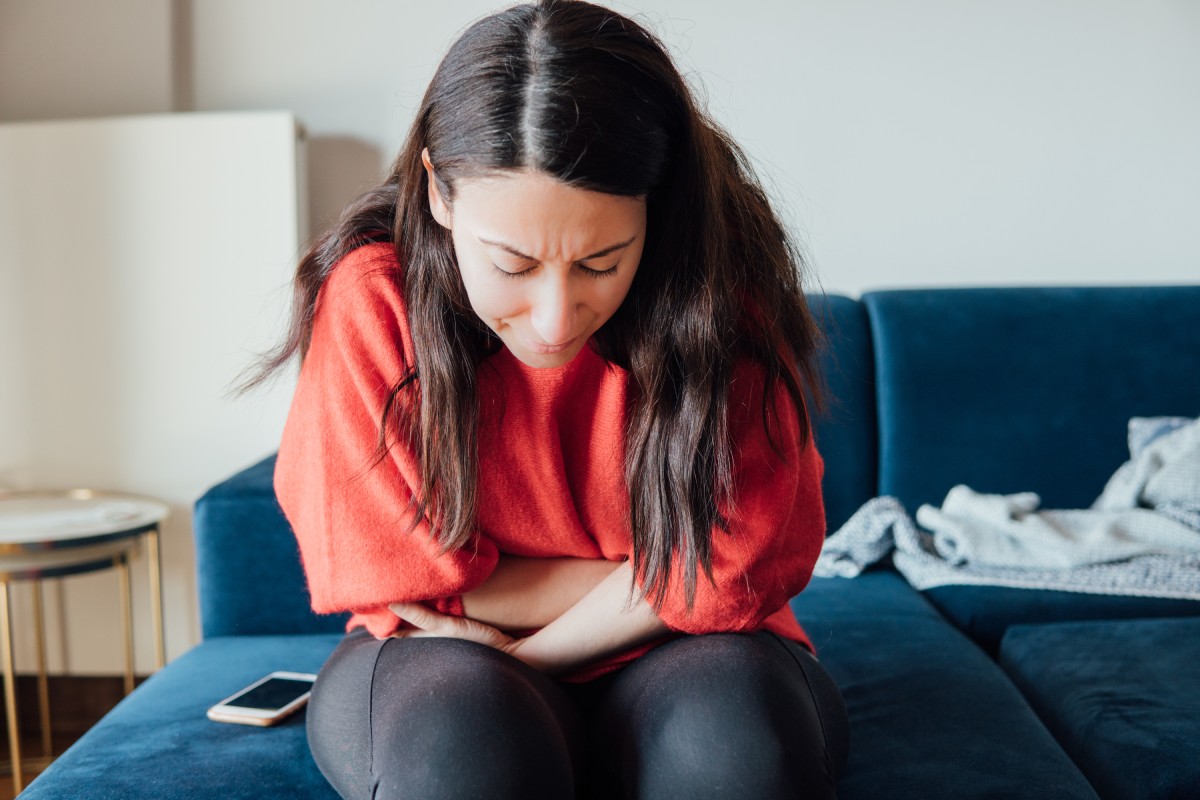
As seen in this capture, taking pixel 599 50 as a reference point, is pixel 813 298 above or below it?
below

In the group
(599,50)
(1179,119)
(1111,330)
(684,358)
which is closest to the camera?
(599,50)

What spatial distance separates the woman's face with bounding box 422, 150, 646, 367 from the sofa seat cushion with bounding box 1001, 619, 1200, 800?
711mm

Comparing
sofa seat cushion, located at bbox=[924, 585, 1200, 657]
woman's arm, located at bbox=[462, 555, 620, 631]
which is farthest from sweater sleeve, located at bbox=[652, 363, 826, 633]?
sofa seat cushion, located at bbox=[924, 585, 1200, 657]

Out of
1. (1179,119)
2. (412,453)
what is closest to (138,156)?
(412,453)

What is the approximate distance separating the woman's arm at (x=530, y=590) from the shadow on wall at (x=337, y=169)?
128cm

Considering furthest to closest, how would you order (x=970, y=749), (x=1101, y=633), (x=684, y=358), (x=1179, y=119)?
(x=1179, y=119)
(x=1101, y=633)
(x=970, y=749)
(x=684, y=358)

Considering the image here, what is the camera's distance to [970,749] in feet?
3.11

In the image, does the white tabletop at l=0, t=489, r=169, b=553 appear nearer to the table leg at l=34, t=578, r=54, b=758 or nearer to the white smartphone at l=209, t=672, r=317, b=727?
the table leg at l=34, t=578, r=54, b=758

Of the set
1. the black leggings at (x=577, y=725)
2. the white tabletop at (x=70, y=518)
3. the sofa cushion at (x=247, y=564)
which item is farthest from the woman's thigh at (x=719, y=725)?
the white tabletop at (x=70, y=518)

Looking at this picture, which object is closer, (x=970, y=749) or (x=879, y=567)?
(x=970, y=749)

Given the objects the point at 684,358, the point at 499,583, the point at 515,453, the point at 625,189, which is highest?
the point at 625,189

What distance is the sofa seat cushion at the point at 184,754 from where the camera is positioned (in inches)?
34.2

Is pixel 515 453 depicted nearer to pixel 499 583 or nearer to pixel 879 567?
pixel 499 583

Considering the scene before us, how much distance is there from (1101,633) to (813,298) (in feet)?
2.46
